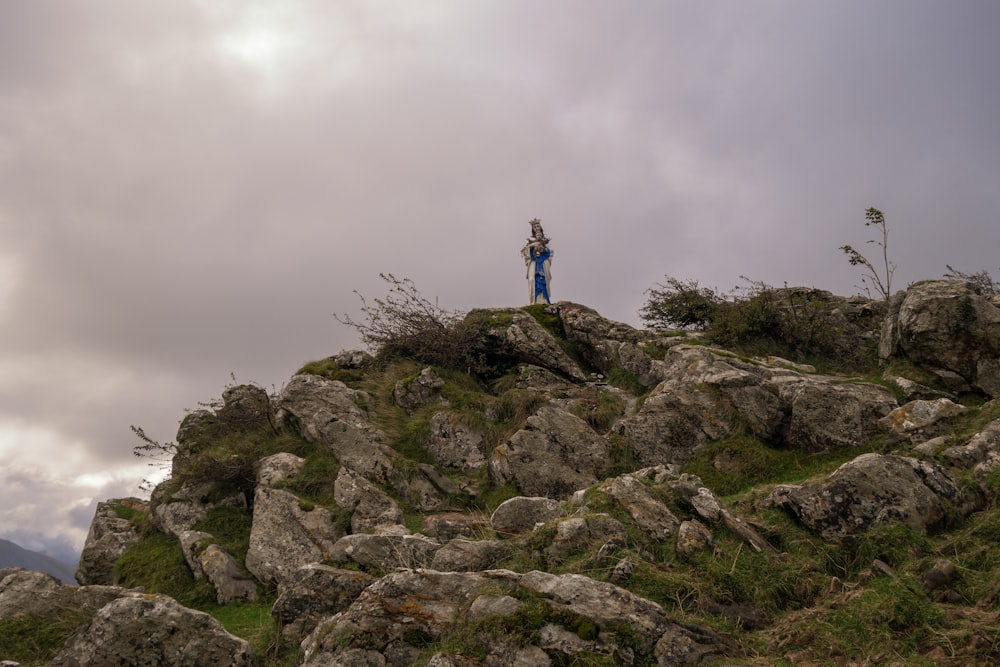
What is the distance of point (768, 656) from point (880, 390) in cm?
1103

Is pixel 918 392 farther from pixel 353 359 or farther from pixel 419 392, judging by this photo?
pixel 353 359

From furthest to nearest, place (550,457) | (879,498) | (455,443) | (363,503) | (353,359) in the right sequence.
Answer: (353,359) < (455,443) < (550,457) < (363,503) < (879,498)

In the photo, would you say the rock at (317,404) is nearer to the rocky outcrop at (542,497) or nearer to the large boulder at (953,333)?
the rocky outcrop at (542,497)

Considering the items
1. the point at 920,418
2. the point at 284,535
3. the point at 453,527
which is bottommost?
the point at 284,535

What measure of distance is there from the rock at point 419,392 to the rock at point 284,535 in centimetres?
485

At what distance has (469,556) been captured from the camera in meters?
9.86

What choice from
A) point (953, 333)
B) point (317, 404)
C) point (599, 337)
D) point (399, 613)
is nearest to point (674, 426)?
point (599, 337)

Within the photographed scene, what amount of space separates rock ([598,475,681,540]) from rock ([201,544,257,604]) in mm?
7764

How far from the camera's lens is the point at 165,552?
47.9ft

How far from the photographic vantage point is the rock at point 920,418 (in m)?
13.1

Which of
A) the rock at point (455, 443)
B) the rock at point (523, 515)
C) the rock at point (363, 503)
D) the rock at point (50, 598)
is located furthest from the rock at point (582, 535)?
the rock at point (50, 598)

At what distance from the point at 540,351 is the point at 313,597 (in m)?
13.1

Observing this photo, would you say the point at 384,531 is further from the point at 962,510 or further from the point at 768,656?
the point at 962,510

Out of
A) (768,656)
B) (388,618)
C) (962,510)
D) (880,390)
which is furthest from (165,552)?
(880,390)
